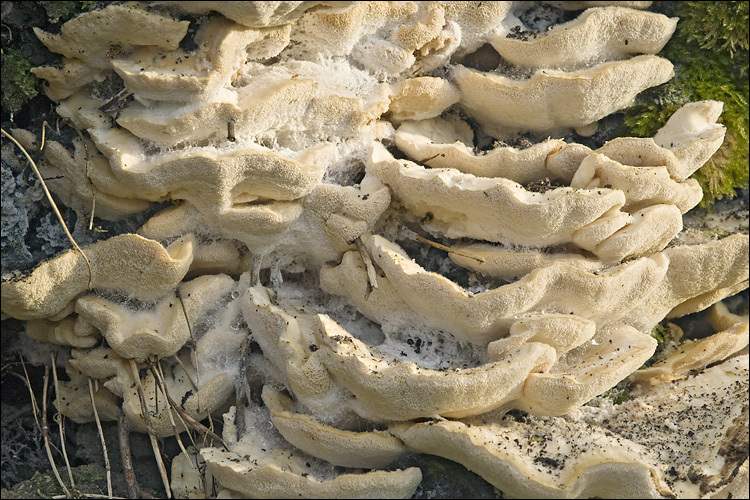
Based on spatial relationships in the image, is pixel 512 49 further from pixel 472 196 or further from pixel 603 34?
pixel 472 196

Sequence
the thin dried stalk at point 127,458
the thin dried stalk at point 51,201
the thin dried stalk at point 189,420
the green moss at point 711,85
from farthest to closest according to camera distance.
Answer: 1. the green moss at point 711,85
2. the thin dried stalk at point 127,458
3. the thin dried stalk at point 189,420
4. the thin dried stalk at point 51,201

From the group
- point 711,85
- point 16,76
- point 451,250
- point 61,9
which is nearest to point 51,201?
point 16,76

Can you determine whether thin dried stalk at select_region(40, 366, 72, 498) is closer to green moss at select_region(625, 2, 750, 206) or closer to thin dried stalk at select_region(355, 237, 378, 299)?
thin dried stalk at select_region(355, 237, 378, 299)

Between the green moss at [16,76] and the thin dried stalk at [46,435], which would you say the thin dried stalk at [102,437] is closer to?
the thin dried stalk at [46,435]

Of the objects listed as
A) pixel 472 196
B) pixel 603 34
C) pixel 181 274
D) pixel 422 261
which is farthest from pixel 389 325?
pixel 603 34

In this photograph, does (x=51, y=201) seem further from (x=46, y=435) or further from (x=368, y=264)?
(x=368, y=264)

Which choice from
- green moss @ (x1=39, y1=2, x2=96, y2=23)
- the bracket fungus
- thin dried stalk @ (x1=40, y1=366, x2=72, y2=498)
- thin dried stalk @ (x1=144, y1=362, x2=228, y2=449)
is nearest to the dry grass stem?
the bracket fungus

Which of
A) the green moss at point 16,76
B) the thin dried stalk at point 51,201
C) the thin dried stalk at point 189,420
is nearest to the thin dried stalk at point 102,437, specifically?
the thin dried stalk at point 189,420
